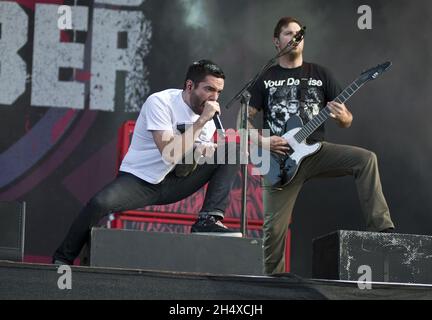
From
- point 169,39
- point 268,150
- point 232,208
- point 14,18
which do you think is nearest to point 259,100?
point 268,150

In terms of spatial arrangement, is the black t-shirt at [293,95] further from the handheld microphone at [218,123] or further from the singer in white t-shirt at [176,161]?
the handheld microphone at [218,123]

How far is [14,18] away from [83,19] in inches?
19.5

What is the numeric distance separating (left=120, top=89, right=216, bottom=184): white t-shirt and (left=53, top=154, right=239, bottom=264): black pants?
0.06 meters

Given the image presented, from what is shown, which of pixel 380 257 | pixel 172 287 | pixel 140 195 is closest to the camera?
pixel 172 287

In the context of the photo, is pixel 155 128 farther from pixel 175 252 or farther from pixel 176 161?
pixel 175 252

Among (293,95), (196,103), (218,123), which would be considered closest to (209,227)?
(218,123)

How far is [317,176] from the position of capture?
6059mm

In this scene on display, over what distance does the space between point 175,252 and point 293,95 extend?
1.96 meters

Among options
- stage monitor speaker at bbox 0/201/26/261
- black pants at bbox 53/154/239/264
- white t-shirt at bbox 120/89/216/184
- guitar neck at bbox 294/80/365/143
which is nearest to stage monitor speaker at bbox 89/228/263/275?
stage monitor speaker at bbox 0/201/26/261

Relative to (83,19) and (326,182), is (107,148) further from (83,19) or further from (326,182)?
(326,182)

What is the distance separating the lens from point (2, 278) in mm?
4113

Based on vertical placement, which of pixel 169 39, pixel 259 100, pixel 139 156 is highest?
pixel 169 39

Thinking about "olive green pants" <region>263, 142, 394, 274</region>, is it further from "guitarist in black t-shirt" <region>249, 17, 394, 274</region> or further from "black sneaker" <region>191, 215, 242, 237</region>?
"black sneaker" <region>191, 215, 242, 237</region>

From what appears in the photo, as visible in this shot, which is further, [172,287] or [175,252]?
[175,252]
